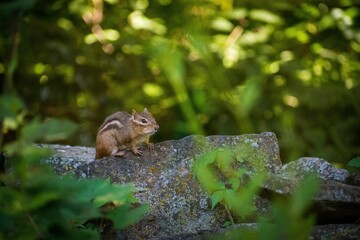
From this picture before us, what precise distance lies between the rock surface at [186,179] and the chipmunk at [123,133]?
540 mm

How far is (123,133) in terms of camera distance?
18.7 ft

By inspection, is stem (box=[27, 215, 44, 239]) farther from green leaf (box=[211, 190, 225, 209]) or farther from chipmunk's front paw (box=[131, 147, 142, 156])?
chipmunk's front paw (box=[131, 147, 142, 156])

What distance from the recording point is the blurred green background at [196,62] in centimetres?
811

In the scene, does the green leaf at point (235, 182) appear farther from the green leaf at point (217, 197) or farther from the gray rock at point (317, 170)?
the gray rock at point (317, 170)

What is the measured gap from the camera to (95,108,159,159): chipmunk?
5.54 m

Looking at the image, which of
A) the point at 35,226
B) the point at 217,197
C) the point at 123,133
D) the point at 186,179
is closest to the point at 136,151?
the point at 186,179

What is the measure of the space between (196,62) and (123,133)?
9.13ft

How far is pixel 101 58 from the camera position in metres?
8.66

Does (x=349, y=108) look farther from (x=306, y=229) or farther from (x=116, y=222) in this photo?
(x=306, y=229)

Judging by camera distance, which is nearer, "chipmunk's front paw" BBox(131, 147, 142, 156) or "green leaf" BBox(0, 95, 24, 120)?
"green leaf" BBox(0, 95, 24, 120)

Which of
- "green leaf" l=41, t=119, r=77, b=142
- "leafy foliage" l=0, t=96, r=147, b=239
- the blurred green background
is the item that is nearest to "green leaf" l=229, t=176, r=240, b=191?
"leafy foliage" l=0, t=96, r=147, b=239

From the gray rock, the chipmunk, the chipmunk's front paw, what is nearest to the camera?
the gray rock

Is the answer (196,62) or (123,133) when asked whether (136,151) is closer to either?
(123,133)

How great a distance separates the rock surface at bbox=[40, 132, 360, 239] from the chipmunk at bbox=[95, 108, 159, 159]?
540 mm
